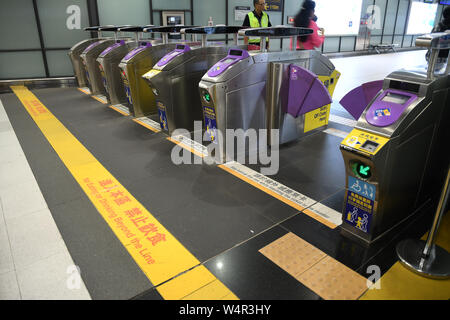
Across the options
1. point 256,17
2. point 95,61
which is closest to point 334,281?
point 256,17

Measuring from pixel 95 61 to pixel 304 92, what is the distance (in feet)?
16.1

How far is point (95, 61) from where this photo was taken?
656 centimetres

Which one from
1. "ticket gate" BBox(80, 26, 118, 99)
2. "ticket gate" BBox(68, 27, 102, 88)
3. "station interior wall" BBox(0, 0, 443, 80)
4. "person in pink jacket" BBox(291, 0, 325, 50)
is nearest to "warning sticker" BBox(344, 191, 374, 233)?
"person in pink jacket" BBox(291, 0, 325, 50)

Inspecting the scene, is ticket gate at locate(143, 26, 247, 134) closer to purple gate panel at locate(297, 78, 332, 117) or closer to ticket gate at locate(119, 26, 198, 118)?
ticket gate at locate(119, 26, 198, 118)

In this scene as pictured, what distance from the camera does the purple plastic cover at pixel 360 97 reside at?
8.46 ft

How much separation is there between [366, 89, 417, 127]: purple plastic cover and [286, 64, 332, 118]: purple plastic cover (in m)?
1.50

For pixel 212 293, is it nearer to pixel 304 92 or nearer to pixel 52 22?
pixel 304 92

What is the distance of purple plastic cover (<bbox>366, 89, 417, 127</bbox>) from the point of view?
1899 millimetres

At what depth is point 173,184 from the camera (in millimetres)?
3064

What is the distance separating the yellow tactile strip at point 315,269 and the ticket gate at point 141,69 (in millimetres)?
3711

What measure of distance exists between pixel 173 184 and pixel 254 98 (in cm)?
133
